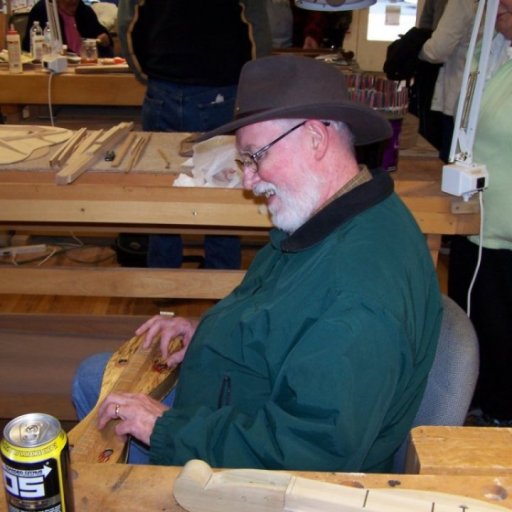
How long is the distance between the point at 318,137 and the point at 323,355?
1.51 ft

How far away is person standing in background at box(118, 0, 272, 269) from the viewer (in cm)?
289

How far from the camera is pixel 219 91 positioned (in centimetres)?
304

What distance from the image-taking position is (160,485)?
89cm

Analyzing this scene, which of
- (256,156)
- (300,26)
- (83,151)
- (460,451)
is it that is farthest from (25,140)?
(300,26)

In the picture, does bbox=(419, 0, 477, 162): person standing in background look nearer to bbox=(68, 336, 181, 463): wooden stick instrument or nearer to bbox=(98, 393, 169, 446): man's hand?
bbox=(68, 336, 181, 463): wooden stick instrument

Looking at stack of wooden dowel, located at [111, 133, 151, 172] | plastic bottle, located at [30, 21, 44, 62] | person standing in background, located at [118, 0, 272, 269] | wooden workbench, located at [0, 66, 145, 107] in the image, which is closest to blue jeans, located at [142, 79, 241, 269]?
person standing in background, located at [118, 0, 272, 269]

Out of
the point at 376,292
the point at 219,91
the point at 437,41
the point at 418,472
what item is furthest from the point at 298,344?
the point at 437,41

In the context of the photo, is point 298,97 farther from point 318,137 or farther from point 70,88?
point 70,88

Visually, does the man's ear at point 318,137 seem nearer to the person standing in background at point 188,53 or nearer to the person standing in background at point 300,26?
A: the person standing in background at point 188,53

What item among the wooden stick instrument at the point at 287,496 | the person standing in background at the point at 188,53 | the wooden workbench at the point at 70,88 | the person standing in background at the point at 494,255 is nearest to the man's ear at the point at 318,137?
the wooden stick instrument at the point at 287,496

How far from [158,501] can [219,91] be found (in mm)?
2405

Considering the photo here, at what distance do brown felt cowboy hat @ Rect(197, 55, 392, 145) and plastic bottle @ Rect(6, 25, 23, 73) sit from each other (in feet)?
9.64

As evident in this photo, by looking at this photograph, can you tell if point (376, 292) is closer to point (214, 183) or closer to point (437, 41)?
point (214, 183)

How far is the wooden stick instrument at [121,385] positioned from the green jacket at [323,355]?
109mm
